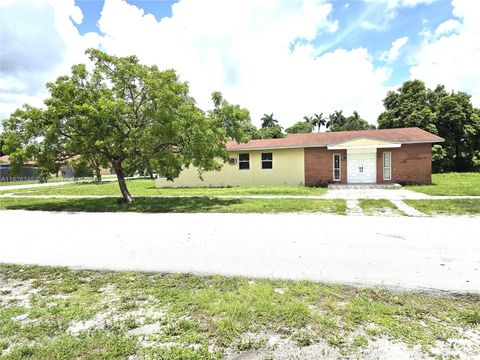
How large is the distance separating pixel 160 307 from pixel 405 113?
1351 inches

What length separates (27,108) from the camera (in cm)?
1234

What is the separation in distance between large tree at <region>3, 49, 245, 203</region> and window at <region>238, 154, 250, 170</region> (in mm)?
8744

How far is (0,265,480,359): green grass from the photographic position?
2885 millimetres

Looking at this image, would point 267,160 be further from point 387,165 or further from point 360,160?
point 387,165

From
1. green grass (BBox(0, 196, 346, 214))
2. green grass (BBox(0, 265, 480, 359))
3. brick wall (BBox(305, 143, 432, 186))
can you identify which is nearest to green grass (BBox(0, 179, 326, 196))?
brick wall (BBox(305, 143, 432, 186))

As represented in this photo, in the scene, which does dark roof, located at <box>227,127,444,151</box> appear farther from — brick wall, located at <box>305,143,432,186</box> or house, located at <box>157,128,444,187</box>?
brick wall, located at <box>305,143,432,186</box>

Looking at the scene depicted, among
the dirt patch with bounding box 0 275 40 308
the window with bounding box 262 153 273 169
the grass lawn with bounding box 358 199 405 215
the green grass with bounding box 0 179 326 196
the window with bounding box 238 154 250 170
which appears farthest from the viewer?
the window with bounding box 238 154 250 170

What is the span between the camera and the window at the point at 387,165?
1934 cm

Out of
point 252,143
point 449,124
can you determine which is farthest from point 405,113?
point 252,143

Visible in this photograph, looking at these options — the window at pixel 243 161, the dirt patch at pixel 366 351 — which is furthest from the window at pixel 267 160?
the dirt patch at pixel 366 351

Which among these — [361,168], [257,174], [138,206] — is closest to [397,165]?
[361,168]

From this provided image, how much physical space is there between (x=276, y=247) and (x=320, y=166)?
593 inches

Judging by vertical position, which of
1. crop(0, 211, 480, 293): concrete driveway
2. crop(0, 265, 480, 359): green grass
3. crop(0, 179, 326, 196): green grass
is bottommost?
crop(0, 265, 480, 359): green grass

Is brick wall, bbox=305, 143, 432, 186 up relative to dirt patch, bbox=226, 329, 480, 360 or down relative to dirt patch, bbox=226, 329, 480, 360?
up
